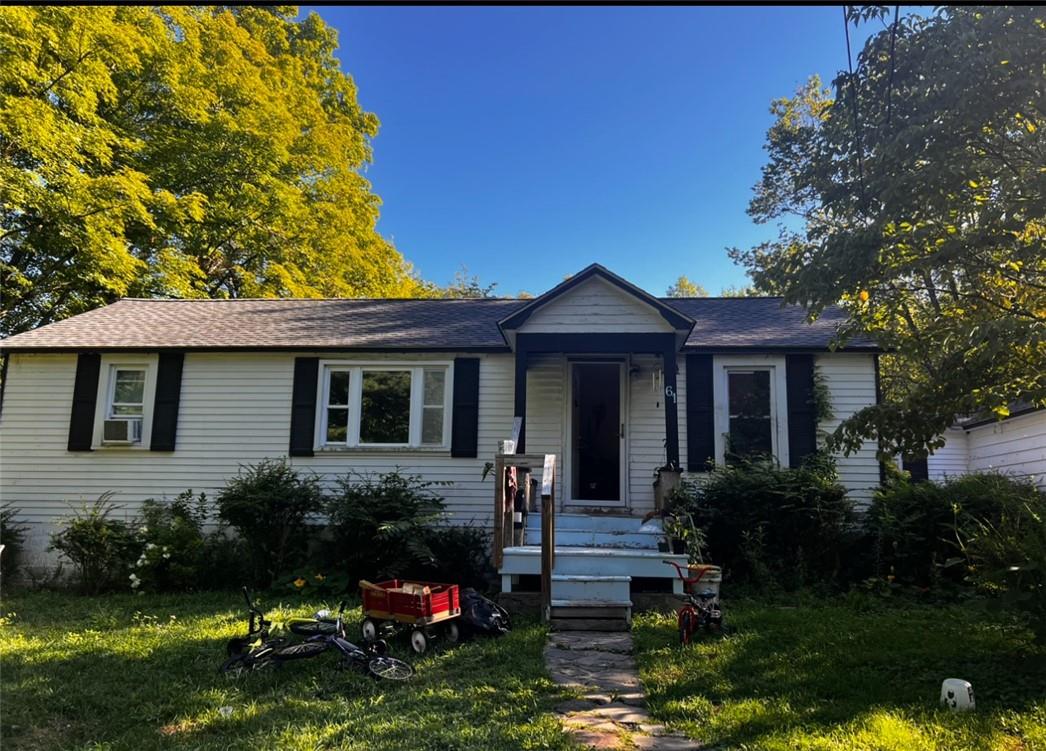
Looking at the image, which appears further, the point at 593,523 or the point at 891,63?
the point at 593,523

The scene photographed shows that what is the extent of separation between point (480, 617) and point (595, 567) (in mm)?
1696

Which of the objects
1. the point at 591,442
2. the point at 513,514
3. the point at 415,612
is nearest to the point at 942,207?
the point at 513,514

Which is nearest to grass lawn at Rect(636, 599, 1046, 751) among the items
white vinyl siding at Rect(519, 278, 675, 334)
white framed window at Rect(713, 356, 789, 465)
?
white framed window at Rect(713, 356, 789, 465)

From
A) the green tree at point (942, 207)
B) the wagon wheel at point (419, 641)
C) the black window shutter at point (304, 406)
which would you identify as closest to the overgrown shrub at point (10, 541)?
the black window shutter at point (304, 406)

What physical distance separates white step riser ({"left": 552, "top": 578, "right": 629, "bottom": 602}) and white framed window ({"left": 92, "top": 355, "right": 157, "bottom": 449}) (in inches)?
290

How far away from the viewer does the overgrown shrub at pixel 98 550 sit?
29.7 ft

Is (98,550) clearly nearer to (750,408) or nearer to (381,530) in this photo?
(381,530)

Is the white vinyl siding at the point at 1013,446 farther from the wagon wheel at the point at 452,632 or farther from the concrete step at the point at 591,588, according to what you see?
the wagon wheel at the point at 452,632

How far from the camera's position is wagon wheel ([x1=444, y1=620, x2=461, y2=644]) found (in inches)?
240

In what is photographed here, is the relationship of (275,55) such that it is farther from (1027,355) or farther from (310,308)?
(1027,355)

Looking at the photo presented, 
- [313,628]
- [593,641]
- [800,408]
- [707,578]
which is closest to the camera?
[313,628]

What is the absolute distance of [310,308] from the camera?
12.9 meters

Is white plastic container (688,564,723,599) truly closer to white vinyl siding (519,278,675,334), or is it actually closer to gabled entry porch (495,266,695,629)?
gabled entry porch (495,266,695,629)

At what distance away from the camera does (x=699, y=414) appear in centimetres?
991
